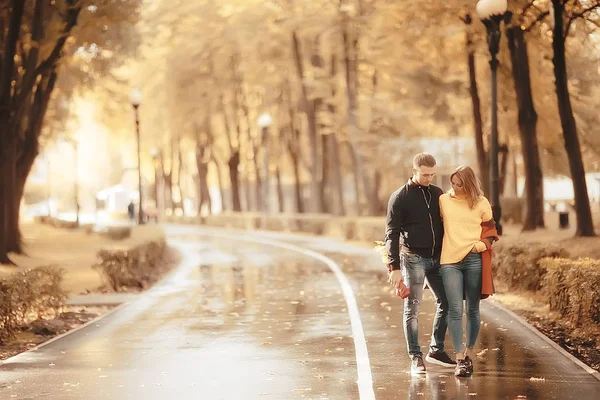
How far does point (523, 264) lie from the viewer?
1714 cm

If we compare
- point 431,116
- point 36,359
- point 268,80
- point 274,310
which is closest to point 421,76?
point 431,116

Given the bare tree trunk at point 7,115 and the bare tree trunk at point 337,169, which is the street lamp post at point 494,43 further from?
the bare tree trunk at point 337,169

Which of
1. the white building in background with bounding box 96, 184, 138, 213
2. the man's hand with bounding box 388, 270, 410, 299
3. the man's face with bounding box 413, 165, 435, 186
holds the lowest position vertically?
the man's hand with bounding box 388, 270, 410, 299

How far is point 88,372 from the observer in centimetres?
1086

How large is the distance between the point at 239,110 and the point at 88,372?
50327 mm

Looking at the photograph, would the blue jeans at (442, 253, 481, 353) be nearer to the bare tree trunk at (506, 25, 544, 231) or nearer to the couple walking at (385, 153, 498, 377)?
the couple walking at (385, 153, 498, 377)

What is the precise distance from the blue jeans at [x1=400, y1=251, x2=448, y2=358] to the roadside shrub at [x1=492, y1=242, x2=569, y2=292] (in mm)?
5356

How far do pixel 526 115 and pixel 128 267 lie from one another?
1125 centimetres

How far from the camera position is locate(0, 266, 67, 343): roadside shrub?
43.9ft

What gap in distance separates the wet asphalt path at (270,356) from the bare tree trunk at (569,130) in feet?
17.9

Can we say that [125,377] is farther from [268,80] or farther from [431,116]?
[268,80]

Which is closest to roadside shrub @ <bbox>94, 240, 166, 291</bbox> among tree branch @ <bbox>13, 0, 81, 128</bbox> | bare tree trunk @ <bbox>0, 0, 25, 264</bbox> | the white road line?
bare tree trunk @ <bbox>0, 0, 25, 264</bbox>

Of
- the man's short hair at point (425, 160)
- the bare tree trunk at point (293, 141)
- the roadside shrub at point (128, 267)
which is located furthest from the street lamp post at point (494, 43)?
the bare tree trunk at point (293, 141)

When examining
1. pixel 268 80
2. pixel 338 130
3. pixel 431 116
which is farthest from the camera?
pixel 268 80
